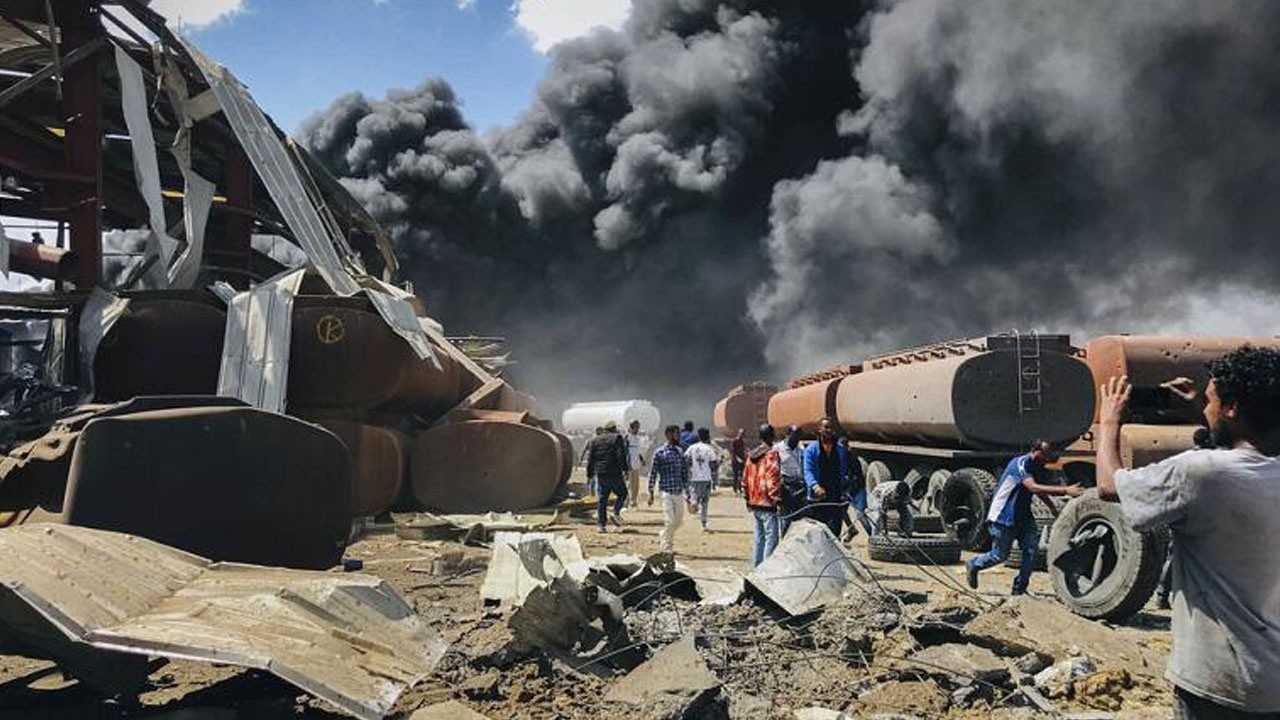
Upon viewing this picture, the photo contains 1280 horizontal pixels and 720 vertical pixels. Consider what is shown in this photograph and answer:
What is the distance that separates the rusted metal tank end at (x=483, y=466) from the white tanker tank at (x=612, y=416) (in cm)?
1900

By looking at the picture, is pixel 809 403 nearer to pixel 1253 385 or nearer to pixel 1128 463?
pixel 1128 463

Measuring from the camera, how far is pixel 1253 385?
8.05 feet

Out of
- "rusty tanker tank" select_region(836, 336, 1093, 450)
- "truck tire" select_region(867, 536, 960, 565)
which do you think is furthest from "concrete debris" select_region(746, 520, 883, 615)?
"rusty tanker tank" select_region(836, 336, 1093, 450)

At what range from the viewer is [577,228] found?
4347 centimetres

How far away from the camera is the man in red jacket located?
8797 mm

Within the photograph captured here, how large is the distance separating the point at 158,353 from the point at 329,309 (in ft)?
7.21

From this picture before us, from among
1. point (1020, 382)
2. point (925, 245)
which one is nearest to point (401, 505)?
point (1020, 382)

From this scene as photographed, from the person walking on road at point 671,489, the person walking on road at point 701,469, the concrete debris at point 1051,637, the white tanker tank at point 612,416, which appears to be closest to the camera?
the concrete debris at point 1051,637

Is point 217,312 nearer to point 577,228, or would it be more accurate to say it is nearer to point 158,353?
point 158,353

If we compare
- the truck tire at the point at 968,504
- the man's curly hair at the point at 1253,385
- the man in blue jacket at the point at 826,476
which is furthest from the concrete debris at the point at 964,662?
the truck tire at the point at 968,504

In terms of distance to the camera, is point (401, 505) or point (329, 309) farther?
point (401, 505)

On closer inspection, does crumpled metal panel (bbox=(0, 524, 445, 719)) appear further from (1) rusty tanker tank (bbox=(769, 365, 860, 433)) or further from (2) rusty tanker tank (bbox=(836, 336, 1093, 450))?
→ (1) rusty tanker tank (bbox=(769, 365, 860, 433))

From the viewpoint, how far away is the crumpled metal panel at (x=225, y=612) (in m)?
3.34

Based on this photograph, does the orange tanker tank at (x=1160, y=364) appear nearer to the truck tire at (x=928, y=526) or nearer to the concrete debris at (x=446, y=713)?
the truck tire at (x=928, y=526)
